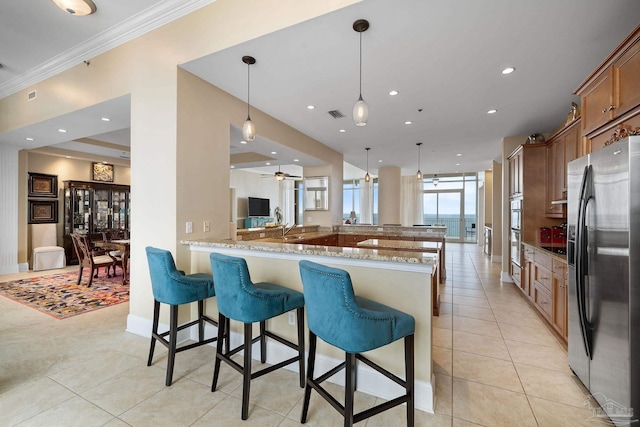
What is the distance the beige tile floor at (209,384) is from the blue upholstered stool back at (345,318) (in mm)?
632

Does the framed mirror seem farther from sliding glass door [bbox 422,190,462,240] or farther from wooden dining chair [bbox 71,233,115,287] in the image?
sliding glass door [bbox 422,190,462,240]

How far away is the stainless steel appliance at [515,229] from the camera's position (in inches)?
181

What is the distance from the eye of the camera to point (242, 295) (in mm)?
1891

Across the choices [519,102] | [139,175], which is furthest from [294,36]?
[519,102]

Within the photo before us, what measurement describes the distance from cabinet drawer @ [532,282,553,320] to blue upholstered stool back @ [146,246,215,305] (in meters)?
3.63

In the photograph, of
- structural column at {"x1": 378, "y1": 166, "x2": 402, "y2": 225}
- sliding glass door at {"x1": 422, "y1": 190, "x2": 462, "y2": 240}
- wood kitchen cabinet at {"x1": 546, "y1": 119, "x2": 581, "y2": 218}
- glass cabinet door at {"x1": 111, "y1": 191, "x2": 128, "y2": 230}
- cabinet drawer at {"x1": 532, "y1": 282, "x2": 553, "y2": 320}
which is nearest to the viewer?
cabinet drawer at {"x1": 532, "y1": 282, "x2": 553, "y2": 320}

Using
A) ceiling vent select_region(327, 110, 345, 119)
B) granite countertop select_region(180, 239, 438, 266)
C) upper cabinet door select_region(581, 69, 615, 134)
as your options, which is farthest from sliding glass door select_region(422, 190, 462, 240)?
granite countertop select_region(180, 239, 438, 266)

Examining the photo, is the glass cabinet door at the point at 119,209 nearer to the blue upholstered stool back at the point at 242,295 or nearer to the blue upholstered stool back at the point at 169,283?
the blue upholstered stool back at the point at 169,283

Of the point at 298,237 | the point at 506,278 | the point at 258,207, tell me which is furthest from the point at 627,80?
the point at 258,207

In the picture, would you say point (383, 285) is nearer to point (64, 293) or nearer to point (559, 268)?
point (559, 268)

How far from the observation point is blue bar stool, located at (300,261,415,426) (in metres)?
1.52

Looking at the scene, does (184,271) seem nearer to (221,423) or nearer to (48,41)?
(221,423)

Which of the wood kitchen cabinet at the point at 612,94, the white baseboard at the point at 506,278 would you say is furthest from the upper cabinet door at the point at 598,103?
the white baseboard at the point at 506,278

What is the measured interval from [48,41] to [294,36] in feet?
9.97
